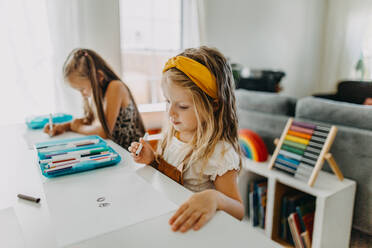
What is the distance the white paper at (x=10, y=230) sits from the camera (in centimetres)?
54

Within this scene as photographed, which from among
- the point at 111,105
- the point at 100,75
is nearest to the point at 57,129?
the point at 111,105

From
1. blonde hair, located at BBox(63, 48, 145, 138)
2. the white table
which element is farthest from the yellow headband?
blonde hair, located at BBox(63, 48, 145, 138)

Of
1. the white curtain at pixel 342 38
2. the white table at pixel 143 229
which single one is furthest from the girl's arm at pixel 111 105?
the white curtain at pixel 342 38

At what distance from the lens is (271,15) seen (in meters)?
3.82

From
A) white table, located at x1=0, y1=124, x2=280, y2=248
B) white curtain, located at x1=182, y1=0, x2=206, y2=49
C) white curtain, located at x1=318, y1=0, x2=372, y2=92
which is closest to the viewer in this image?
white table, located at x1=0, y1=124, x2=280, y2=248

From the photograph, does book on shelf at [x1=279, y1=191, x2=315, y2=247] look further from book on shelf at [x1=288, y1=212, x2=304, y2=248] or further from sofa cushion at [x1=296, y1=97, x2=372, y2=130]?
sofa cushion at [x1=296, y1=97, x2=372, y2=130]

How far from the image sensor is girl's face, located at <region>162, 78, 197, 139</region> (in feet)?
2.92

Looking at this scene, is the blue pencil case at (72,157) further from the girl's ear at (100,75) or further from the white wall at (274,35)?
the white wall at (274,35)

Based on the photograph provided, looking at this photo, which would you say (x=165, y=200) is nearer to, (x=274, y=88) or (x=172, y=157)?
(x=172, y=157)

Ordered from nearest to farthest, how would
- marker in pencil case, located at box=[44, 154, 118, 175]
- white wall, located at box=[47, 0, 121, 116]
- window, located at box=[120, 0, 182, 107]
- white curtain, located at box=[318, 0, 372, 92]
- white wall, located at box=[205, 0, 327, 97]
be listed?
marker in pencil case, located at box=[44, 154, 118, 175] < white wall, located at box=[47, 0, 121, 116] < window, located at box=[120, 0, 182, 107] < white wall, located at box=[205, 0, 327, 97] < white curtain, located at box=[318, 0, 372, 92]

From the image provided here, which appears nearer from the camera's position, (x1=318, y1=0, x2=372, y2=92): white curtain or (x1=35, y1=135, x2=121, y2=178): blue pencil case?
(x1=35, y1=135, x2=121, y2=178): blue pencil case

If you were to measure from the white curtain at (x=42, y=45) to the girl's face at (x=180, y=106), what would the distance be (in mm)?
1573

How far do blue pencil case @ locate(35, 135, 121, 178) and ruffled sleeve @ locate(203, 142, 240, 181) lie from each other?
0.31 metres

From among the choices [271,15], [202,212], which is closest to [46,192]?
[202,212]
